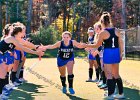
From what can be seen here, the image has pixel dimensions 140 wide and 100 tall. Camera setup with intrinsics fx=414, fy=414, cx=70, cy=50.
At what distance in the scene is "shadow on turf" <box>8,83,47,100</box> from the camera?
1080cm

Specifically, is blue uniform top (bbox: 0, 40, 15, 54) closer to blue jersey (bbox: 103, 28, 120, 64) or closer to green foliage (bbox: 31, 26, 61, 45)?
blue jersey (bbox: 103, 28, 120, 64)

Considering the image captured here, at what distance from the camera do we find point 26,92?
11.8 meters

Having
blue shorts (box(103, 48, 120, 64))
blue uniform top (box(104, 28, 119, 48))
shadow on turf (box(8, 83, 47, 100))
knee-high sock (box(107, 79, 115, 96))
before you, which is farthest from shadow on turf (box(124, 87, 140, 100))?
shadow on turf (box(8, 83, 47, 100))

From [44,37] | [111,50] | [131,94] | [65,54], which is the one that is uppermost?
[111,50]

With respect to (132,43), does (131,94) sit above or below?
below

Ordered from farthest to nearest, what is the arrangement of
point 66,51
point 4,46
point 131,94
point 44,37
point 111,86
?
point 44,37 → point 66,51 → point 131,94 → point 111,86 → point 4,46

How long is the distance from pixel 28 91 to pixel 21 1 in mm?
51033

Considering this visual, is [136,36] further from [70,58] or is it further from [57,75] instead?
[70,58]

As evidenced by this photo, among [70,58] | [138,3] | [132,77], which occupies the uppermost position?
[138,3]

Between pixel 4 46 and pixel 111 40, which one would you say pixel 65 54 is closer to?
pixel 111 40

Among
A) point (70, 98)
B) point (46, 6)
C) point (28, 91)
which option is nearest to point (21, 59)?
point (28, 91)

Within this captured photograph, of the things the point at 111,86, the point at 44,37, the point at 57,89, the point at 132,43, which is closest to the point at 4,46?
the point at 111,86

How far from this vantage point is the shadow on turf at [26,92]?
35.4 feet

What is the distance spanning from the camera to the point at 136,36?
30.6m
